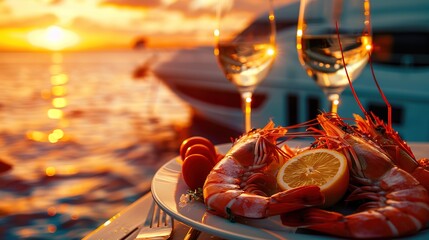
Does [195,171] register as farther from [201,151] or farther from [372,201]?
[372,201]

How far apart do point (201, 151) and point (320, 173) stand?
220 millimetres

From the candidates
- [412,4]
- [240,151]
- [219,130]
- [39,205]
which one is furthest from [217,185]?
[219,130]

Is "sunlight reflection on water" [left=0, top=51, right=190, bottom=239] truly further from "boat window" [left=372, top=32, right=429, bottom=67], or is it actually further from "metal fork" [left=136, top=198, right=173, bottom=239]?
"boat window" [left=372, top=32, right=429, bottom=67]

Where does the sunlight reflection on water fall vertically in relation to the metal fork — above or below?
below

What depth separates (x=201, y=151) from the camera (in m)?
0.83

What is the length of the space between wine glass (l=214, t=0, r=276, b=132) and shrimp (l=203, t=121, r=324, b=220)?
0.20 meters

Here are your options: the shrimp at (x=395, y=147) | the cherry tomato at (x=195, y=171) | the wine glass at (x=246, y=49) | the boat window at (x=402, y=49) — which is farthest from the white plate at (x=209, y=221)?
the boat window at (x=402, y=49)

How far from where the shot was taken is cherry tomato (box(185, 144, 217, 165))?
2.69 ft

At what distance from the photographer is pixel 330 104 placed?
3.60ft

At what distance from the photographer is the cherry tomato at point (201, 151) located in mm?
820

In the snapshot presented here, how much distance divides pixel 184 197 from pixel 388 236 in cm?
27

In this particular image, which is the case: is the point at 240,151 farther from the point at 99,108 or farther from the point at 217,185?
the point at 99,108

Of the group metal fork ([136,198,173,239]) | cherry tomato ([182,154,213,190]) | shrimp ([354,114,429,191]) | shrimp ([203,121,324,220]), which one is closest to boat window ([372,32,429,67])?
shrimp ([354,114,429,191])

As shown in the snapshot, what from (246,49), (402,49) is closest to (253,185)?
(246,49)
